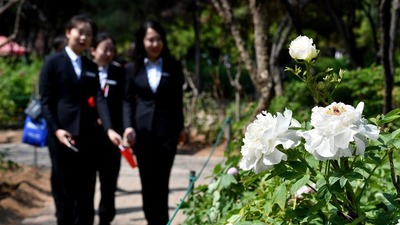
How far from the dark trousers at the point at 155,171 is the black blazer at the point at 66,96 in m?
0.37

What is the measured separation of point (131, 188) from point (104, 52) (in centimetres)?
261

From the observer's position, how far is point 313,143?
5.43 ft

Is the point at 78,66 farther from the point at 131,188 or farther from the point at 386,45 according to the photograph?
the point at 131,188

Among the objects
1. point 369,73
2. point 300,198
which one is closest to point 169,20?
point 369,73

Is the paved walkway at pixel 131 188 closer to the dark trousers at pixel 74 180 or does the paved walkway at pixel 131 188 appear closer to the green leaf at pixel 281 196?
the dark trousers at pixel 74 180

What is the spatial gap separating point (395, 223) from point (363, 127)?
0.36 m

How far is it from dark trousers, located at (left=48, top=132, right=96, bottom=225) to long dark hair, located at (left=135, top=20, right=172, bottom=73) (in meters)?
0.68

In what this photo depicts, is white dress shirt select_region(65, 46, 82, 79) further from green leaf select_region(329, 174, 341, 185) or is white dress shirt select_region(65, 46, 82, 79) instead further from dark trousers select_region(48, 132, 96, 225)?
green leaf select_region(329, 174, 341, 185)

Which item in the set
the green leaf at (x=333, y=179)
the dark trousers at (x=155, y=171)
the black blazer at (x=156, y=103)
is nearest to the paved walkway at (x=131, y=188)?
the dark trousers at (x=155, y=171)

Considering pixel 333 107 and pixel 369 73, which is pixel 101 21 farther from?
pixel 333 107

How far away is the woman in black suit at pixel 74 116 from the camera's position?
4434 mm

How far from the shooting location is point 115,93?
199 inches

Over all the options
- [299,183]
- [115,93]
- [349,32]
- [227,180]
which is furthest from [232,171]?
[349,32]

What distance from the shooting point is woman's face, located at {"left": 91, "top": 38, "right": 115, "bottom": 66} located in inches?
202
